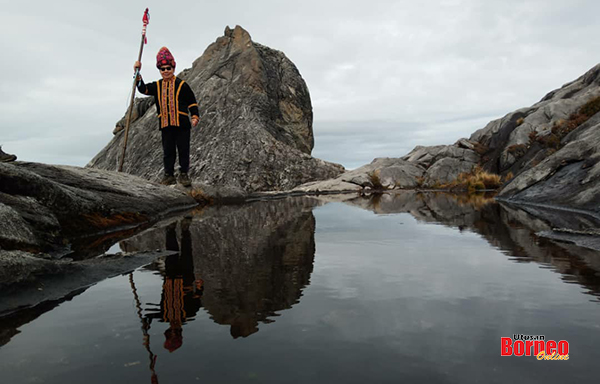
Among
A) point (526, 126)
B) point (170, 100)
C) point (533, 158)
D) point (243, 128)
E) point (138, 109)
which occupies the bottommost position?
point (533, 158)

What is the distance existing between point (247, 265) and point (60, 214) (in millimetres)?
3257

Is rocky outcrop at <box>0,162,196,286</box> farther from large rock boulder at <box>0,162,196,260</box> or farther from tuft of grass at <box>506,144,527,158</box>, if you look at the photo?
tuft of grass at <box>506,144,527,158</box>

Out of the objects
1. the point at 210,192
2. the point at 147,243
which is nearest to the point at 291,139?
the point at 210,192

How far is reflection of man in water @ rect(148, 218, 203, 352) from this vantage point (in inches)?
81.7

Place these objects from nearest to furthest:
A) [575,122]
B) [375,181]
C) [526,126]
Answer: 1. [575,122]
2. [375,181]
3. [526,126]

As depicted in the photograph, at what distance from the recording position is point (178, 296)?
2.70m

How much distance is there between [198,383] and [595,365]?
1613 millimetres

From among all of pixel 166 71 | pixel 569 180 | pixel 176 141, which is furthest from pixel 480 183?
pixel 166 71

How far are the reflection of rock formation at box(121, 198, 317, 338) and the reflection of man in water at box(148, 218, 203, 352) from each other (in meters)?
0.07

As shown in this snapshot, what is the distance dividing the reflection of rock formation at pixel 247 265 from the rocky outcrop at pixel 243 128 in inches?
520

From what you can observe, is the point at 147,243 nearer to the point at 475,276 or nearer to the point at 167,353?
the point at 167,353

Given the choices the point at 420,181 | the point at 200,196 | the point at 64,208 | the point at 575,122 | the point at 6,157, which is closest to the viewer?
the point at 64,208

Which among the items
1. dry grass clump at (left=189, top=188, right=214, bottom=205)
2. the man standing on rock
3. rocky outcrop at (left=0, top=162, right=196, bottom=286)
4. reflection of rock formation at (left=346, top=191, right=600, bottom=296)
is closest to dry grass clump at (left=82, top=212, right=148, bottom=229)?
rocky outcrop at (left=0, top=162, right=196, bottom=286)

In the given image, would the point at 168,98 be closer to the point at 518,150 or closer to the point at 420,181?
the point at 420,181
